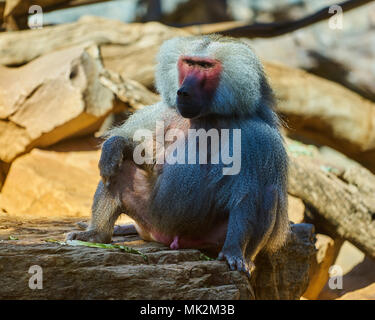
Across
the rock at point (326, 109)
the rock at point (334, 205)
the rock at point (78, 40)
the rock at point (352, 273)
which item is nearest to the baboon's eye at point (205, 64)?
the rock at point (334, 205)

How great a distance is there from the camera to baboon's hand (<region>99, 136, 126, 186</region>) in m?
3.71

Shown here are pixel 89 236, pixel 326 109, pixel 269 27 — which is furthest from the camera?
pixel 269 27

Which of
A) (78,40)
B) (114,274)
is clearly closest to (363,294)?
(114,274)

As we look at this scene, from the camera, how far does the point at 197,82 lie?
11.7ft

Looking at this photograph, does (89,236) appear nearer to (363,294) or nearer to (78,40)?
(363,294)

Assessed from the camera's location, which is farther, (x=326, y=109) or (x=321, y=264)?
(x=326, y=109)

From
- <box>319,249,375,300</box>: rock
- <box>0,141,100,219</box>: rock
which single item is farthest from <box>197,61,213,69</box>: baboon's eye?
<box>319,249,375,300</box>: rock

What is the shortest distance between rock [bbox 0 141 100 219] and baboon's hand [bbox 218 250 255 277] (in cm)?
298

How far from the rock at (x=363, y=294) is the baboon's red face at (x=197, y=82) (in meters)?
3.30

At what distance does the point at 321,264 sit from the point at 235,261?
3.67 metres

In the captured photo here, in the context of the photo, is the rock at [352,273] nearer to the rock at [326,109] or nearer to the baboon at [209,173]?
the rock at [326,109]

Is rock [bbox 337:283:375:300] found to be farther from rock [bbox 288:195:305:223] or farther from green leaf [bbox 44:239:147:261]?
green leaf [bbox 44:239:147:261]
